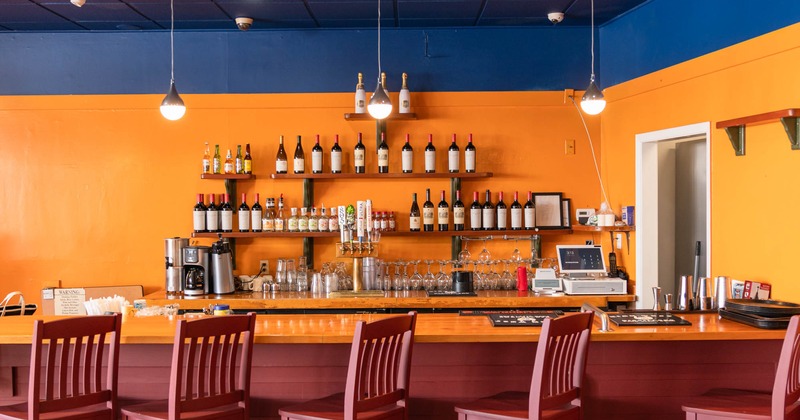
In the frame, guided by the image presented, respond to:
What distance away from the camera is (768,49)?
429 centimetres

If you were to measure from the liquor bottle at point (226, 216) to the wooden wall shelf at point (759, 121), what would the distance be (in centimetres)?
373

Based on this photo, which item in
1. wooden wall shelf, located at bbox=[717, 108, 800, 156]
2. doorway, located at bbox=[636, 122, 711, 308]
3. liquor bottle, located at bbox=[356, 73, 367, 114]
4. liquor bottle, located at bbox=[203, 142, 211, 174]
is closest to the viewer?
wooden wall shelf, located at bbox=[717, 108, 800, 156]

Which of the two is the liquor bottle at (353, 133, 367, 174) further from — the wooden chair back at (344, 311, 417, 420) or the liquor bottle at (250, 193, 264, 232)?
the wooden chair back at (344, 311, 417, 420)

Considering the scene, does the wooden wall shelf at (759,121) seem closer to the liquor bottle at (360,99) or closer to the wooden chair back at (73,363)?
the liquor bottle at (360,99)

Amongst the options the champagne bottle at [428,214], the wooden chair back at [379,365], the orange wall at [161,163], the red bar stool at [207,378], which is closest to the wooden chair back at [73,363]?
the red bar stool at [207,378]

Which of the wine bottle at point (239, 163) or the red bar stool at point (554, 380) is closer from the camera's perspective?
the red bar stool at point (554, 380)

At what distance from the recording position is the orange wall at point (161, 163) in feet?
20.8

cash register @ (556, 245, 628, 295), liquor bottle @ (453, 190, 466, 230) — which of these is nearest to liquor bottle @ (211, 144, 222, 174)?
liquor bottle @ (453, 190, 466, 230)

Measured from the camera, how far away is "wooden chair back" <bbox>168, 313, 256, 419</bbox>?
303 cm

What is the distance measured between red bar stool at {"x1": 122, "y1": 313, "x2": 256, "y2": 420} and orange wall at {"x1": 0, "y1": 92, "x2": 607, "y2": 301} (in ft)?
10.5

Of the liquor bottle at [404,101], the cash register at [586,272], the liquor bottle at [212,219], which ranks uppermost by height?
the liquor bottle at [404,101]

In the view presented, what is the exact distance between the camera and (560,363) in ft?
10.4

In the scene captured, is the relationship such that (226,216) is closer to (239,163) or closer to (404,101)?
(239,163)

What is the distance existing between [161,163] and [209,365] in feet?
11.7
